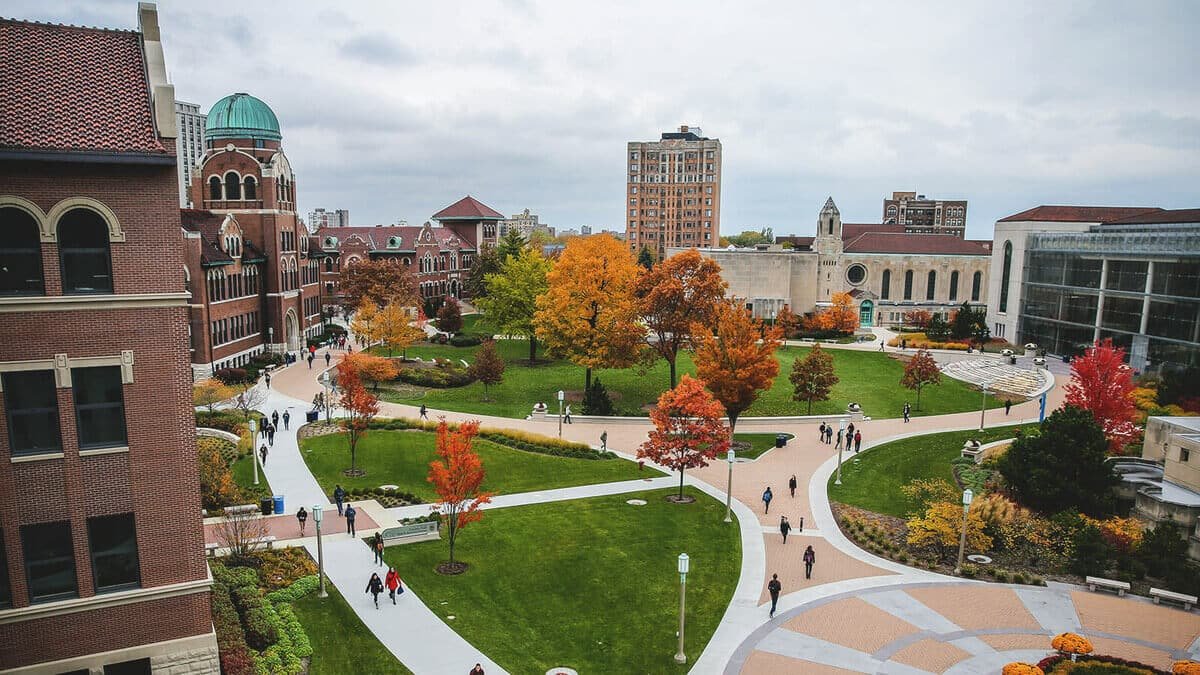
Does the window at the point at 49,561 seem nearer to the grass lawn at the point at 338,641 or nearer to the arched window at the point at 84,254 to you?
the arched window at the point at 84,254

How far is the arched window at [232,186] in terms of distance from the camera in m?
57.5

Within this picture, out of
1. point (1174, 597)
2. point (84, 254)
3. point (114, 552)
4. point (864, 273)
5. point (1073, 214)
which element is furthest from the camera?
point (864, 273)

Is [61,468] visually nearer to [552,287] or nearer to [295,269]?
[552,287]

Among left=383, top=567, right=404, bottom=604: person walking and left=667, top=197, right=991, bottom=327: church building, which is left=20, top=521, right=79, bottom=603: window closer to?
left=383, top=567, right=404, bottom=604: person walking

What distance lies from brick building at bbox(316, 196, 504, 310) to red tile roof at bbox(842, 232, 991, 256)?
54125 millimetres

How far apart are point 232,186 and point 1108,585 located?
60229 mm

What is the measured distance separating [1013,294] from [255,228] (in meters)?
72.3

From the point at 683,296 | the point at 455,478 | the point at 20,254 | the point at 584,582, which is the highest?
the point at 20,254

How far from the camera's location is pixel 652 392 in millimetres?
51969

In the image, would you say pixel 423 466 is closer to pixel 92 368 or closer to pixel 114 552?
pixel 114 552

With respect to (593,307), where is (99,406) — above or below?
above

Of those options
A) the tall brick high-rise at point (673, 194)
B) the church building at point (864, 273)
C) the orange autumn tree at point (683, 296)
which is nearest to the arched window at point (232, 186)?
the orange autumn tree at point (683, 296)

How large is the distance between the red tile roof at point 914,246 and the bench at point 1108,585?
8127 cm

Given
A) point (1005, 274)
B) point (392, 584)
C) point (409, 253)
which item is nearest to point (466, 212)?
point (409, 253)
